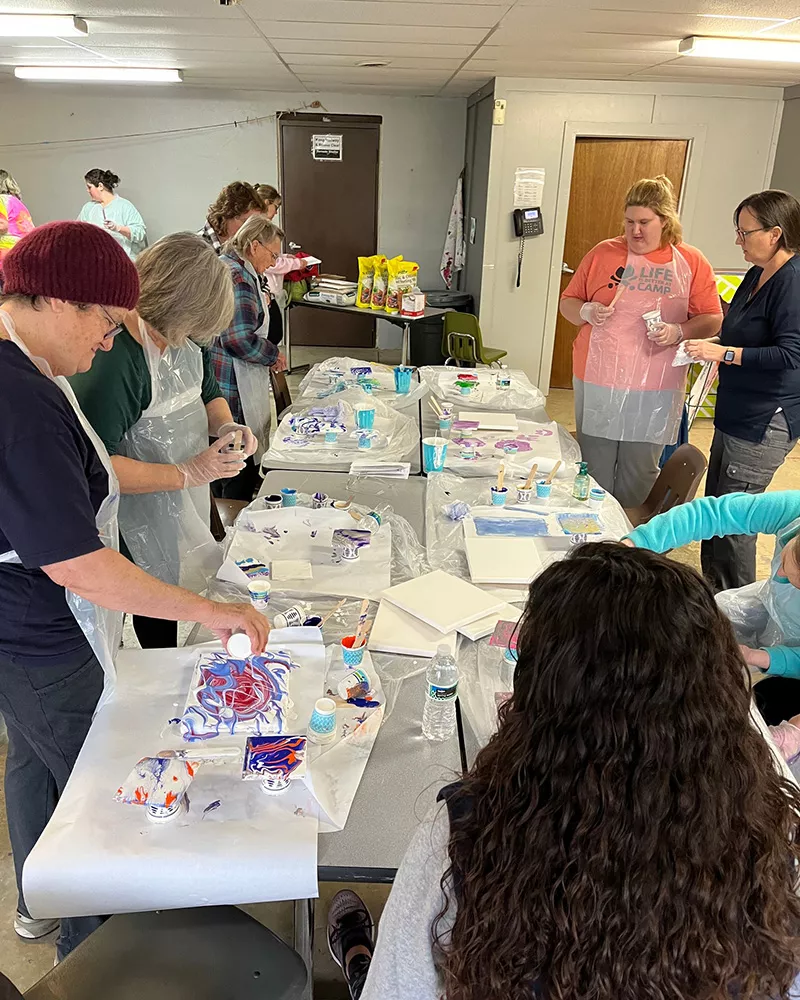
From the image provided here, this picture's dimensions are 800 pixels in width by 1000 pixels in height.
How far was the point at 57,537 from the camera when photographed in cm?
114

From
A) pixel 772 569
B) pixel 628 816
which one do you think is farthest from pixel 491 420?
pixel 628 816

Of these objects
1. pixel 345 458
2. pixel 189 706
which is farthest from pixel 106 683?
pixel 345 458

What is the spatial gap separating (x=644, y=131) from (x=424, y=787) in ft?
17.7

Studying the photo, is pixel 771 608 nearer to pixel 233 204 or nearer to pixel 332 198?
pixel 233 204

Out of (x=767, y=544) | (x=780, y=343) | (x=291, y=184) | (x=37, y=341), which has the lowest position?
(x=767, y=544)

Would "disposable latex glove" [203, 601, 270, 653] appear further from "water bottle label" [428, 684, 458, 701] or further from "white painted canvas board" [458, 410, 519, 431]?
"white painted canvas board" [458, 410, 519, 431]

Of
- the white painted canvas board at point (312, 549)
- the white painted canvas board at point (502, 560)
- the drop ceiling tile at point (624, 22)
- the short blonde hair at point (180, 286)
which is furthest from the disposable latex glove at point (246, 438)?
the drop ceiling tile at point (624, 22)

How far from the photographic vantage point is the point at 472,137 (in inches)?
246

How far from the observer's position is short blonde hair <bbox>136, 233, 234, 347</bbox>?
180 centimetres

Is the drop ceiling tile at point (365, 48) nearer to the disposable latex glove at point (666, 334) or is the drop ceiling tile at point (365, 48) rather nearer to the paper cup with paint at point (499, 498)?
the disposable latex glove at point (666, 334)

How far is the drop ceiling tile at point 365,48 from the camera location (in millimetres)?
3779

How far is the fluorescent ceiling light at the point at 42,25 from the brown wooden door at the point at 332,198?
317cm

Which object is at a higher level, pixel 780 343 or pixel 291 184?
pixel 291 184

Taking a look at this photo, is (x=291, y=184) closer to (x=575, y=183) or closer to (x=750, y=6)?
(x=575, y=183)
